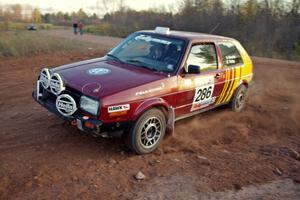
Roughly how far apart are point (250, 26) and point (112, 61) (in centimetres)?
2978

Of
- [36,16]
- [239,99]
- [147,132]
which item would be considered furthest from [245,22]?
[36,16]

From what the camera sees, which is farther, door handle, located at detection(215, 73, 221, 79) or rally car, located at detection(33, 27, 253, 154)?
door handle, located at detection(215, 73, 221, 79)

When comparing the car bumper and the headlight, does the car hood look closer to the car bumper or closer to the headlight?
the headlight

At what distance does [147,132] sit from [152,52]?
4.70ft

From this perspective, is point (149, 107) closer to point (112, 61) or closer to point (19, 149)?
point (112, 61)

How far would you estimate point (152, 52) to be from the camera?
18.1 ft

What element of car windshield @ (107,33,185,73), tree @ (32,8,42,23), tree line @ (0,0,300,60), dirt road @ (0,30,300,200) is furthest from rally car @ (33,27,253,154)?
tree @ (32,8,42,23)

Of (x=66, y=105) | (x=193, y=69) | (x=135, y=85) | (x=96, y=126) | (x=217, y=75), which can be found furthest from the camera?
(x=217, y=75)

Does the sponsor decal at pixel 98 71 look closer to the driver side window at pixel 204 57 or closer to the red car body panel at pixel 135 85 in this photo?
the red car body panel at pixel 135 85

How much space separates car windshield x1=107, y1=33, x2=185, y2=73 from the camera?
Answer: 207 inches

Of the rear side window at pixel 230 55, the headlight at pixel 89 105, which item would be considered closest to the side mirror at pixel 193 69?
the rear side window at pixel 230 55

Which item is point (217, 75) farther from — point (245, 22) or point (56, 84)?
point (245, 22)

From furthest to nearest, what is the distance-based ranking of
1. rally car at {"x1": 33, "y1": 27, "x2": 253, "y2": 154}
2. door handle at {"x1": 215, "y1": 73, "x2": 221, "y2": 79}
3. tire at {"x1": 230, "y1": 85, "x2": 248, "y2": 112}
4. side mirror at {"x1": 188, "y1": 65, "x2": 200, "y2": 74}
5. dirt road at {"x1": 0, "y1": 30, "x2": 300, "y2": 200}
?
tire at {"x1": 230, "y1": 85, "x2": 248, "y2": 112}
door handle at {"x1": 215, "y1": 73, "x2": 221, "y2": 79}
side mirror at {"x1": 188, "y1": 65, "x2": 200, "y2": 74}
rally car at {"x1": 33, "y1": 27, "x2": 253, "y2": 154}
dirt road at {"x1": 0, "y1": 30, "x2": 300, "y2": 200}

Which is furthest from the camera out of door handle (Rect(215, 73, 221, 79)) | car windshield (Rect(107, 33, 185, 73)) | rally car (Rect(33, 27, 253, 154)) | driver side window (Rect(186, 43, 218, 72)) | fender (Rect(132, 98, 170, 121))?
door handle (Rect(215, 73, 221, 79))
